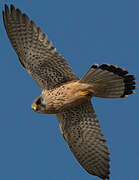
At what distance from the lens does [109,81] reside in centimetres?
814

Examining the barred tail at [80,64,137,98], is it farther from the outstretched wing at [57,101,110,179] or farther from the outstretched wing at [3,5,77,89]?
the outstretched wing at [57,101,110,179]

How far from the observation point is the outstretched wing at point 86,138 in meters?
9.15

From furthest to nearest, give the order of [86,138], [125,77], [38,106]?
[86,138], [38,106], [125,77]

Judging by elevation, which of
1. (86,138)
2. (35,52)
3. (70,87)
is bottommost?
(86,138)

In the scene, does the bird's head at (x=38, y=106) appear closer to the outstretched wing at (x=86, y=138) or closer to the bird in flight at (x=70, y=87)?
the bird in flight at (x=70, y=87)

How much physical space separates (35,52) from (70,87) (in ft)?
3.41

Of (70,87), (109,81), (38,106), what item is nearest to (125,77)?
(109,81)

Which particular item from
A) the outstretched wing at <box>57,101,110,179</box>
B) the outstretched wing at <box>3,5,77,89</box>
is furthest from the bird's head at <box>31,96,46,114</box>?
the outstretched wing at <box>57,101,110,179</box>

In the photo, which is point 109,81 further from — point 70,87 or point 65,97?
point 65,97

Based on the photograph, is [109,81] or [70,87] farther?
[70,87]

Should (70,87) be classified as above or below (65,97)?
above

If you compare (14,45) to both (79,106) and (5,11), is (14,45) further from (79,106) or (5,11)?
(79,106)

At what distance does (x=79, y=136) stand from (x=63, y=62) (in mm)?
1819

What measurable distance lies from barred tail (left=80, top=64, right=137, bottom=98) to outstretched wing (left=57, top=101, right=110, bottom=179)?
2.88ft
